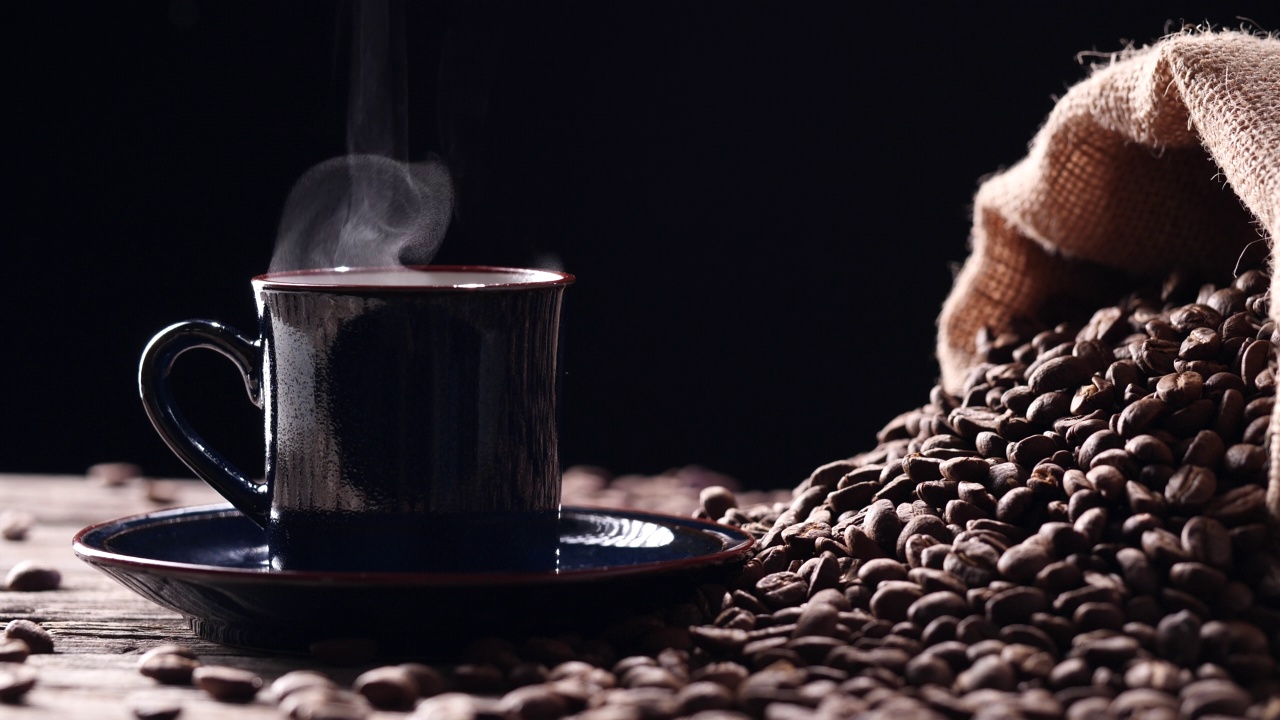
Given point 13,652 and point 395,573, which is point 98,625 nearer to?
point 13,652

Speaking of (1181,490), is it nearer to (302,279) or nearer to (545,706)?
(545,706)

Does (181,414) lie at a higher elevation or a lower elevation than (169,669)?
higher

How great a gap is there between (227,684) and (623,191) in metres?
2.28

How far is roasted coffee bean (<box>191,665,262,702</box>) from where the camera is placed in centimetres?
97

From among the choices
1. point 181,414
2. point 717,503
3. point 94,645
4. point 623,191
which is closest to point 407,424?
point 181,414

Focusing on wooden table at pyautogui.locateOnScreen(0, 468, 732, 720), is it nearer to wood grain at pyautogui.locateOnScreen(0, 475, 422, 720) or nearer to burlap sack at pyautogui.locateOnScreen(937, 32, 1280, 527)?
wood grain at pyautogui.locateOnScreen(0, 475, 422, 720)

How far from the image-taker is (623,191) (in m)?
3.14

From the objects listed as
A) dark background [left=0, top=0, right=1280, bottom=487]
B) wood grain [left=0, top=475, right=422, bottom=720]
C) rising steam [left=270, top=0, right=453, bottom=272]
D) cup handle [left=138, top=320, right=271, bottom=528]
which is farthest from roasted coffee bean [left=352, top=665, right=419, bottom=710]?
dark background [left=0, top=0, right=1280, bottom=487]

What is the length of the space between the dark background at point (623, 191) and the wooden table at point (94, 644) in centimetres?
124

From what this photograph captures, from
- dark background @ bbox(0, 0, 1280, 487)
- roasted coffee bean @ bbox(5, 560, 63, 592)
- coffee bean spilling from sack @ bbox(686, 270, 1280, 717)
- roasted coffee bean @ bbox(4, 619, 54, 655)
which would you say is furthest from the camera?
dark background @ bbox(0, 0, 1280, 487)

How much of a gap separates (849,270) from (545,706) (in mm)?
2348

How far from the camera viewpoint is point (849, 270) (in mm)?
3133

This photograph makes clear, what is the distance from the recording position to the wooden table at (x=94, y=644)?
969mm

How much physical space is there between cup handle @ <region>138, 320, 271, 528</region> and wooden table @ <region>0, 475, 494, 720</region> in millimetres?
133
